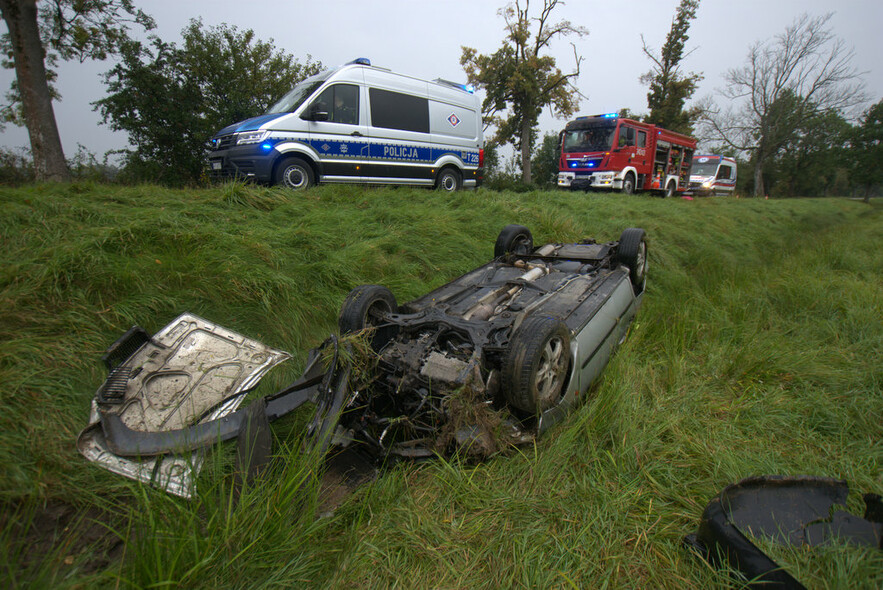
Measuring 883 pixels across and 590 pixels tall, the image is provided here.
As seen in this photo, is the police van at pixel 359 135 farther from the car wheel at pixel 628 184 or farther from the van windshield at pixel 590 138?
the car wheel at pixel 628 184

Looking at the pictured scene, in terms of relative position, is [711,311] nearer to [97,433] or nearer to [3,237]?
[97,433]

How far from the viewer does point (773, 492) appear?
66.8 inches

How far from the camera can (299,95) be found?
21.7ft

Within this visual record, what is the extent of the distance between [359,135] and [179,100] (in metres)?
9.09

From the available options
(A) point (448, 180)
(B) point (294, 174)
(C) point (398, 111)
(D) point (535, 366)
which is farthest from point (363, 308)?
(A) point (448, 180)

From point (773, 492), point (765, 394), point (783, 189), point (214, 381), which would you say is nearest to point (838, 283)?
point (765, 394)

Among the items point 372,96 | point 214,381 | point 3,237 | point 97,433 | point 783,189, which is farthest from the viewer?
point 783,189

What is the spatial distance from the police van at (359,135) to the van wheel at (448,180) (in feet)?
0.07

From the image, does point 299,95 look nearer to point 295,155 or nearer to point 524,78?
point 295,155

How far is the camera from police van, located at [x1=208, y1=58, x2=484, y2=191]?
5.96 metres

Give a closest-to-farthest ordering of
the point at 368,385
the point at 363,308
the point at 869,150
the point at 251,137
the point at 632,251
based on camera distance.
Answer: the point at 368,385 → the point at 363,308 → the point at 632,251 → the point at 251,137 → the point at 869,150

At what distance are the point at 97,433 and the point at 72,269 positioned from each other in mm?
1406

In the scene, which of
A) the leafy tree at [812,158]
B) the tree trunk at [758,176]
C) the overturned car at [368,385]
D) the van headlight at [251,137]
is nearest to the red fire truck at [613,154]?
the van headlight at [251,137]

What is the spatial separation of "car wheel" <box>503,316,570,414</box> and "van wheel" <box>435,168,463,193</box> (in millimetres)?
6563
